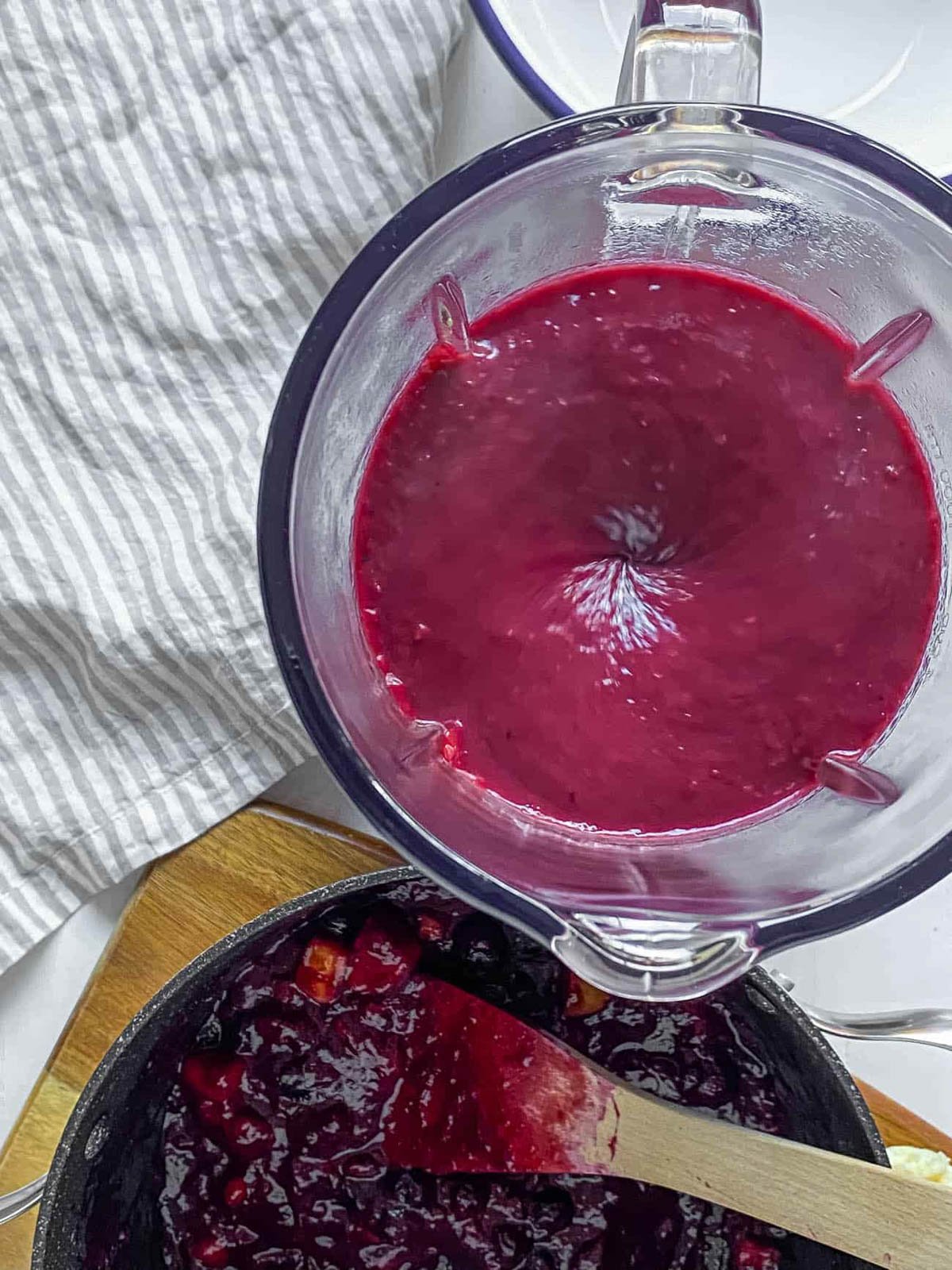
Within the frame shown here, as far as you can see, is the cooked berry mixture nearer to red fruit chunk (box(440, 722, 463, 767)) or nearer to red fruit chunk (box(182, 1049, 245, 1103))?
red fruit chunk (box(182, 1049, 245, 1103))

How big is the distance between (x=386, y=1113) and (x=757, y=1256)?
277mm

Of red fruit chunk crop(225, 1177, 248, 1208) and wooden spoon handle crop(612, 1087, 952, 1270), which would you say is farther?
red fruit chunk crop(225, 1177, 248, 1208)

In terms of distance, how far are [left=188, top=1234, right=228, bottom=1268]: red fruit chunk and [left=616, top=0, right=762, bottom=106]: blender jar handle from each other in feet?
2.65

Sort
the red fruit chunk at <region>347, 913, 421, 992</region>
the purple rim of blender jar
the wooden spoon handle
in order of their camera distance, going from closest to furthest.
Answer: the purple rim of blender jar → the wooden spoon handle → the red fruit chunk at <region>347, 913, 421, 992</region>

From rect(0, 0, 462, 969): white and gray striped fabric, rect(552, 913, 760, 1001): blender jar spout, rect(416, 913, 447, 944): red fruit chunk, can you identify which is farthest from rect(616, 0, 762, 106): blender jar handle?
rect(416, 913, 447, 944): red fruit chunk

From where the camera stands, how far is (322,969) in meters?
0.92

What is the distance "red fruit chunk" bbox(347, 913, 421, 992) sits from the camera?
0.91m

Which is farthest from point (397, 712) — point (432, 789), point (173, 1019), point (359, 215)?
point (359, 215)

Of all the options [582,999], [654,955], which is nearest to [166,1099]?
[582,999]

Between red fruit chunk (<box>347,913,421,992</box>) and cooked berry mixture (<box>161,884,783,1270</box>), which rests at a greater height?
red fruit chunk (<box>347,913,421,992</box>)

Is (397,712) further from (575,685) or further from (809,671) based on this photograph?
(809,671)

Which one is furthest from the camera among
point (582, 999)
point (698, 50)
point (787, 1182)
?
point (582, 999)

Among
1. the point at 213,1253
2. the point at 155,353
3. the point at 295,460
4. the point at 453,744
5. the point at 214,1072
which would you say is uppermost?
the point at 155,353

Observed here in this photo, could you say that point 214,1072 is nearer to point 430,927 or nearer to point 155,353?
point 430,927
